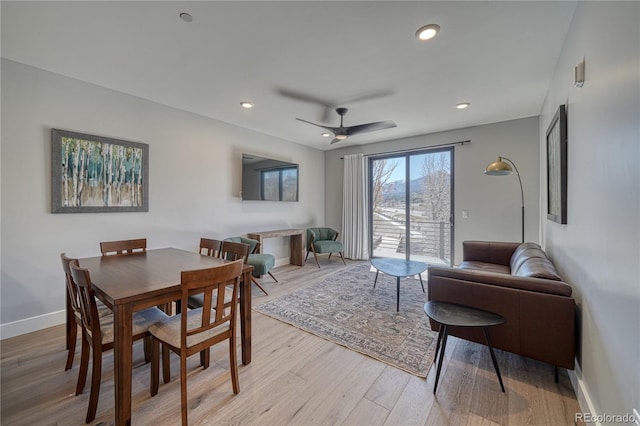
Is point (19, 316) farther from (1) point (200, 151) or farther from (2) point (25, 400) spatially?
(1) point (200, 151)

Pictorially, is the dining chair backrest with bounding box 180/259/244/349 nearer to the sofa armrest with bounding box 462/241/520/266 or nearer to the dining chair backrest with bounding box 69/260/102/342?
the dining chair backrest with bounding box 69/260/102/342

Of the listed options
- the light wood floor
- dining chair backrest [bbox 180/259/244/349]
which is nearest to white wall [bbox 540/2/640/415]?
the light wood floor

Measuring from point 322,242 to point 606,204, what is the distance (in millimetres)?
4133

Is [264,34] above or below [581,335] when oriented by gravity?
above

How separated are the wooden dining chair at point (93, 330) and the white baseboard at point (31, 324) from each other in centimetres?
144

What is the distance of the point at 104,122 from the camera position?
2.96 metres

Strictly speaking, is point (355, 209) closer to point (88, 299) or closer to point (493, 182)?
point (493, 182)

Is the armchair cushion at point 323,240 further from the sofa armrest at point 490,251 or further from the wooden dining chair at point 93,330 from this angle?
the wooden dining chair at point 93,330

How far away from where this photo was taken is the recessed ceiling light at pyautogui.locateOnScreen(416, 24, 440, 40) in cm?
195

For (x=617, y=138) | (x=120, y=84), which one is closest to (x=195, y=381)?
(x=617, y=138)

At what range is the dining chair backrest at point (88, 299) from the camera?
143 cm

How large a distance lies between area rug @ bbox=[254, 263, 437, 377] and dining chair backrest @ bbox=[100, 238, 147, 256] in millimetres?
1497

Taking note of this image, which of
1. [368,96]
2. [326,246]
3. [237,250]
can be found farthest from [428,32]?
[326,246]

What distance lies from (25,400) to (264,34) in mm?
3026
